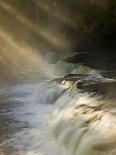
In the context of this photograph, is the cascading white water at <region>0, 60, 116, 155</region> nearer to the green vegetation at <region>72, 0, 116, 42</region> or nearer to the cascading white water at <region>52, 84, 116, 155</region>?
the cascading white water at <region>52, 84, 116, 155</region>

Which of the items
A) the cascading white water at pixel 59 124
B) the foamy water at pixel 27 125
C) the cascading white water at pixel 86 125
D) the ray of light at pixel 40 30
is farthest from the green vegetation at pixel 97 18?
the cascading white water at pixel 86 125

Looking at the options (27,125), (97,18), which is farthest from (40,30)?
(27,125)

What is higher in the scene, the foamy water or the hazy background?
the foamy water

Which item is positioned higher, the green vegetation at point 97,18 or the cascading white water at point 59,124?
the cascading white water at point 59,124

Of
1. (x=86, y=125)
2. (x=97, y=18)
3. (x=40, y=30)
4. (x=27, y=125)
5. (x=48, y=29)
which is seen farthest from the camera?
(x=40, y=30)

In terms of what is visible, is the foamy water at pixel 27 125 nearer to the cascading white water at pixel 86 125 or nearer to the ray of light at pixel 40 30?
the cascading white water at pixel 86 125

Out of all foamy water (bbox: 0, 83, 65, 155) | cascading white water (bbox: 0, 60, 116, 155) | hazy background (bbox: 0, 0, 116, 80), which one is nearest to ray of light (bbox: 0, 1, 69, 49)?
hazy background (bbox: 0, 0, 116, 80)

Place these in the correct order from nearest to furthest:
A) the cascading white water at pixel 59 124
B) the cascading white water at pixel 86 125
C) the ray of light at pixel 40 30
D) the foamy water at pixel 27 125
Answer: the cascading white water at pixel 86 125 → the cascading white water at pixel 59 124 → the foamy water at pixel 27 125 → the ray of light at pixel 40 30

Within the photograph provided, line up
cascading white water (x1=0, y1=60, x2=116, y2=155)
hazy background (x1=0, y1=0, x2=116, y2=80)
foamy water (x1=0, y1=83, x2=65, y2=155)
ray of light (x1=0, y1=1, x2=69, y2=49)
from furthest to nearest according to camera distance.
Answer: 1. ray of light (x1=0, y1=1, x2=69, y2=49)
2. hazy background (x1=0, y1=0, x2=116, y2=80)
3. foamy water (x1=0, y1=83, x2=65, y2=155)
4. cascading white water (x1=0, y1=60, x2=116, y2=155)

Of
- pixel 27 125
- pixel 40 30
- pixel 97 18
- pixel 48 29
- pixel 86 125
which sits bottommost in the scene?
pixel 40 30

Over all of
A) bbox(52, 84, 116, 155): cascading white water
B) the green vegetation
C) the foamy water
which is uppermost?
bbox(52, 84, 116, 155): cascading white water

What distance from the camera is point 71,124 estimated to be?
11781 millimetres

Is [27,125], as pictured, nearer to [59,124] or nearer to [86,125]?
[59,124]

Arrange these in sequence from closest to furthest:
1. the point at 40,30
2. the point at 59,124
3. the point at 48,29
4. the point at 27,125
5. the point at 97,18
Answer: the point at 59,124 → the point at 27,125 → the point at 97,18 → the point at 48,29 → the point at 40,30
